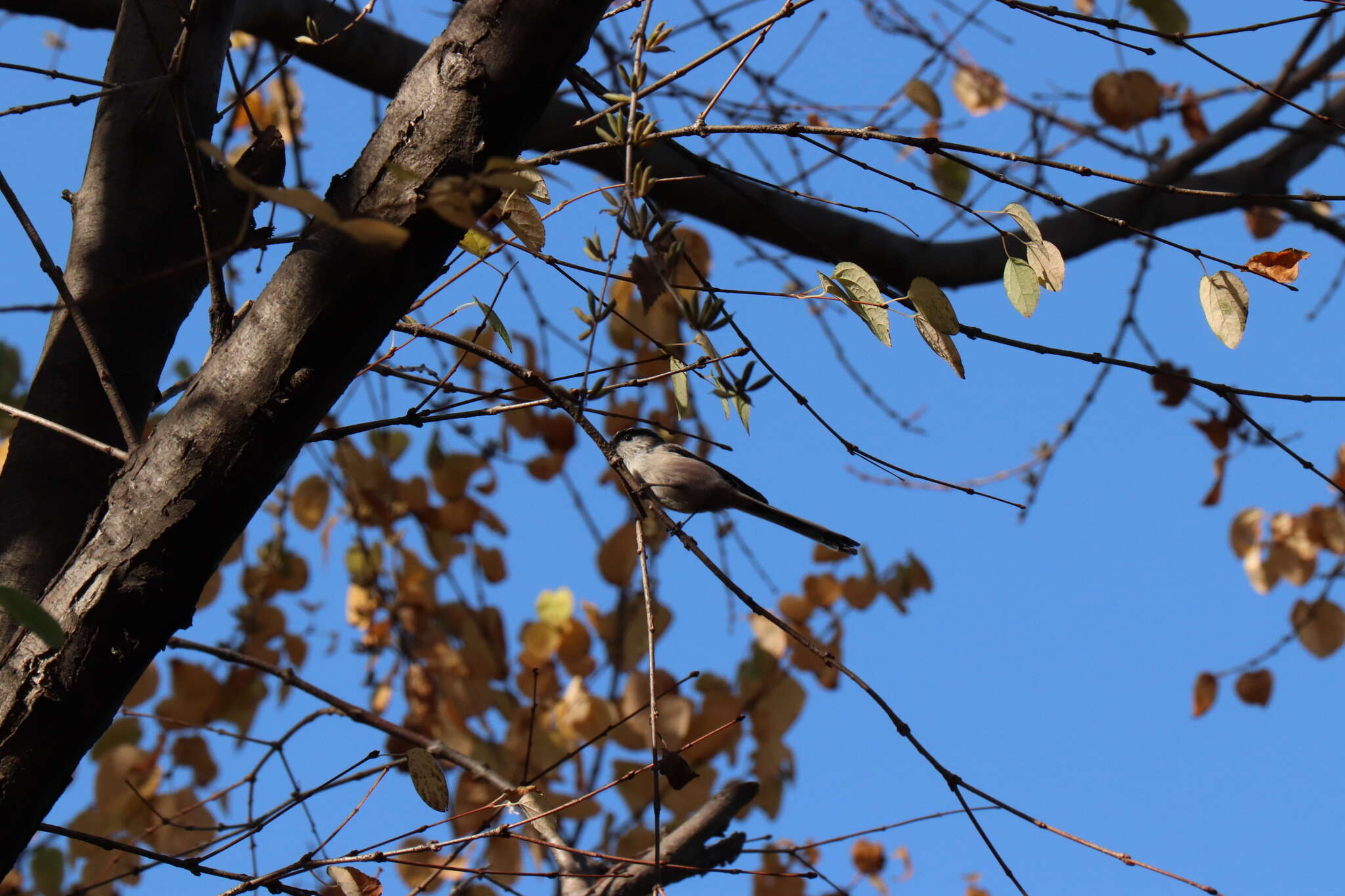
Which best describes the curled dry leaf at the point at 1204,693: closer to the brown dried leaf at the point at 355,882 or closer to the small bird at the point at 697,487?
the small bird at the point at 697,487

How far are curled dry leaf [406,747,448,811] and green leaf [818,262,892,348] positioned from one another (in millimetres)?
947

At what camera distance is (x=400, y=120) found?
1.38 metres

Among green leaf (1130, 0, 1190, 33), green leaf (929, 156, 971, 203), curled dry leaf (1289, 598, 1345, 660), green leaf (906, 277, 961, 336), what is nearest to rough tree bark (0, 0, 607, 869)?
green leaf (906, 277, 961, 336)

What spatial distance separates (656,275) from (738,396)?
25 cm

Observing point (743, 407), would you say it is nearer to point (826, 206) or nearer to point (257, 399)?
point (257, 399)

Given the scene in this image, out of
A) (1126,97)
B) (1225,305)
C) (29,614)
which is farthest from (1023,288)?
(1126,97)

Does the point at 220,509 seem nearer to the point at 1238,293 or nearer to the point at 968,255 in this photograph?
the point at 1238,293

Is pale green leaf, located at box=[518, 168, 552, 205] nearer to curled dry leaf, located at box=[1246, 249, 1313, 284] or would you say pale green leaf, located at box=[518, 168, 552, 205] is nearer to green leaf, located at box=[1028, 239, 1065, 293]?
green leaf, located at box=[1028, 239, 1065, 293]

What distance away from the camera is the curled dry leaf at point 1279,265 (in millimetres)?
1490

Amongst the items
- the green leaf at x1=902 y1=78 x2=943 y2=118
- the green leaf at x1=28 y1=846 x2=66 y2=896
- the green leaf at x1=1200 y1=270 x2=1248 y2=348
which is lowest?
the green leaf at x1=28 y1=846 x2=66 y2=896

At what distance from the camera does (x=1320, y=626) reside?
12.6ft

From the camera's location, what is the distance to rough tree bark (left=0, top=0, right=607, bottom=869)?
1.34m

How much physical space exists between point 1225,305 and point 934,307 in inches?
17.7

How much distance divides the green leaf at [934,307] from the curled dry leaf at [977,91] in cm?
302
